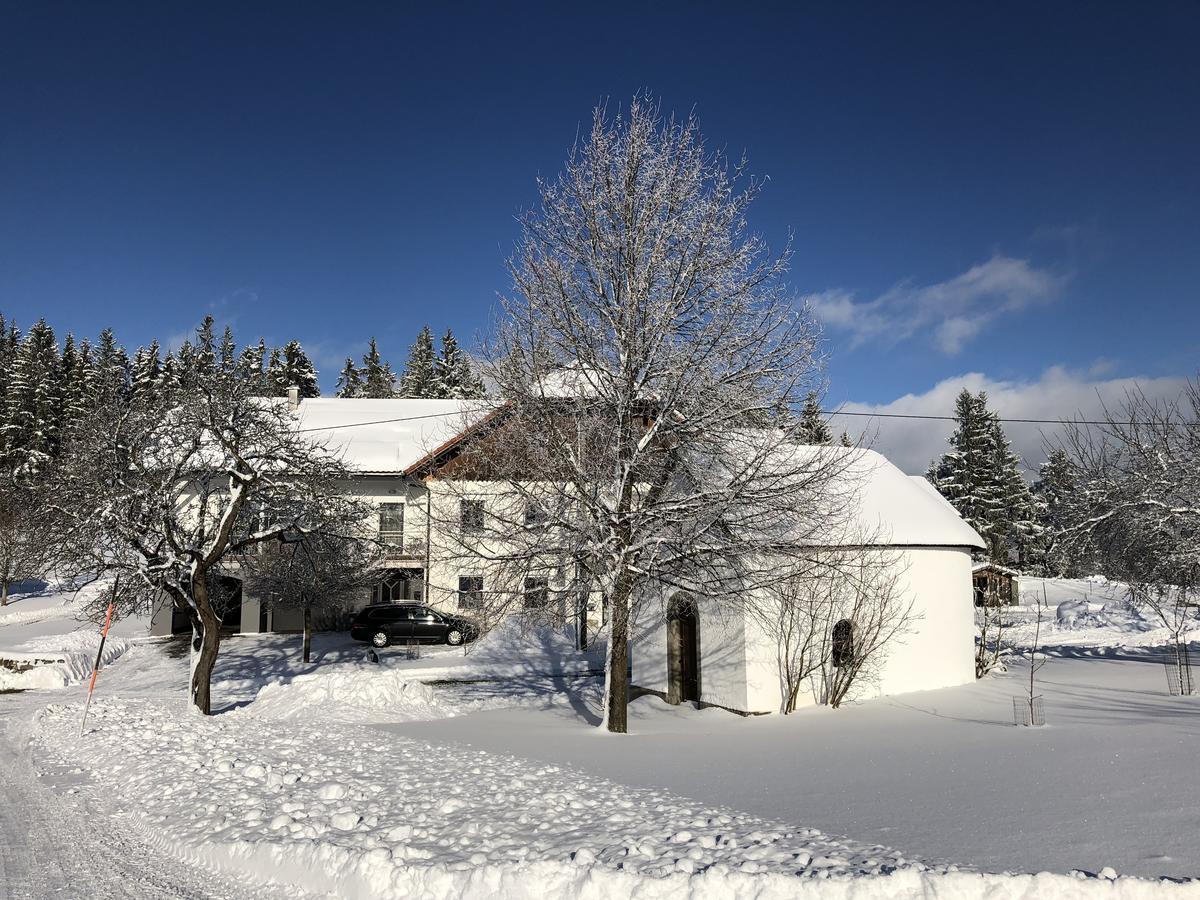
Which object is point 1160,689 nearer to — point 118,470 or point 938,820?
point 938,820

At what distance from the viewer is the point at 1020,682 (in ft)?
64.5

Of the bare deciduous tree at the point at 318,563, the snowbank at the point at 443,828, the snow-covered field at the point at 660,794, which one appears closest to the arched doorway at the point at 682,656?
the snow-covered field at the point at 660,794

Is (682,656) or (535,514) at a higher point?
(535,514)

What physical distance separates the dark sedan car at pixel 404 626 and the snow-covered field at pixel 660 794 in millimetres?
10709

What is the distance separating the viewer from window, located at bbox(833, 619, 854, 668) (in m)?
17.7

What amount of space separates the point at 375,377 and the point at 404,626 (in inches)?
2054

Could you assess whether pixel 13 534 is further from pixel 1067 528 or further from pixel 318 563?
pixel 1067 528

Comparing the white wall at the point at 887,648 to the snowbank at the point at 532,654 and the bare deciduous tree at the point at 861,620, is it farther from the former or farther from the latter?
the snowbank at the point at 532,654

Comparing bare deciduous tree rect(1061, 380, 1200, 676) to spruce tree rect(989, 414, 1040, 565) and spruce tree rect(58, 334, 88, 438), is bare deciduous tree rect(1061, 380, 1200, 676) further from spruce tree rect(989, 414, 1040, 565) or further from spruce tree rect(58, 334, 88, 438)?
spruce tree rect(58, 334, 88, 438)

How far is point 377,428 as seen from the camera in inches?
1430

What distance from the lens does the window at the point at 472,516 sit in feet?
44.0

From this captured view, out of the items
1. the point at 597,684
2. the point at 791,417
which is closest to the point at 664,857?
the point at 791,417

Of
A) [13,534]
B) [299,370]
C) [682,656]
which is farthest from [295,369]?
[682,656]

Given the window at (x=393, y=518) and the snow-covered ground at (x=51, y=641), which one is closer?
the snow-covered ground at (x=51, y=641)
